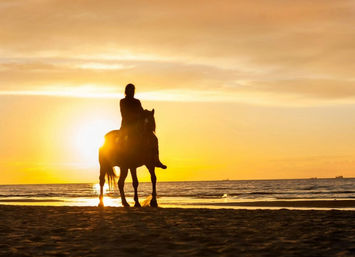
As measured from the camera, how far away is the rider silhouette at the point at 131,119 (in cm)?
1548

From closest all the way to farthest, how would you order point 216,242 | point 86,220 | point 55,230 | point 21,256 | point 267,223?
point 21,256 < point 216,242 < point 55,230 < point 267,223 < point 86,220

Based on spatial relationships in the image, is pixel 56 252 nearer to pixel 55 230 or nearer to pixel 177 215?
pixel 55 230

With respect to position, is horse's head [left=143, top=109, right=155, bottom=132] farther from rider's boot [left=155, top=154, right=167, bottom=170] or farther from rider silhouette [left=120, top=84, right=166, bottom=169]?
rider's boot [left=155, top=154, right=167, bottom=170]

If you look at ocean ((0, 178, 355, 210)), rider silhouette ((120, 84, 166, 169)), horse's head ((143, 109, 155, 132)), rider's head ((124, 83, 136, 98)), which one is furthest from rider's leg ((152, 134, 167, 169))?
ocean ((0, 178, 355, 210))

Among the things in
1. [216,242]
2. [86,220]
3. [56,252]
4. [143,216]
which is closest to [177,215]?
[143,216]

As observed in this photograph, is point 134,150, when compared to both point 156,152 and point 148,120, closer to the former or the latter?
point 156,152

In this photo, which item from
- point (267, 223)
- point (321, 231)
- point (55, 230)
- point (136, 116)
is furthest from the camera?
point (136, 116)

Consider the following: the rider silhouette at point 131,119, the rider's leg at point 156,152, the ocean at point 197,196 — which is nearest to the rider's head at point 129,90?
the rider silhouette at point 131,119

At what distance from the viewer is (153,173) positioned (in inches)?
631

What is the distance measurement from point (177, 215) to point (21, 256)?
20.1 ft

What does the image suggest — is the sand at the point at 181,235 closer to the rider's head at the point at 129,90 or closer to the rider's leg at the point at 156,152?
the rider's leg at the point at 156,152

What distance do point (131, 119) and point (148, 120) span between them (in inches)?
30.1

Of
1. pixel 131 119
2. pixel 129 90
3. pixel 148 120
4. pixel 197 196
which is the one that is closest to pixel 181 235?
pixel 148 120

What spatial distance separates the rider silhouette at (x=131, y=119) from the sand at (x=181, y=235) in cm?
371
